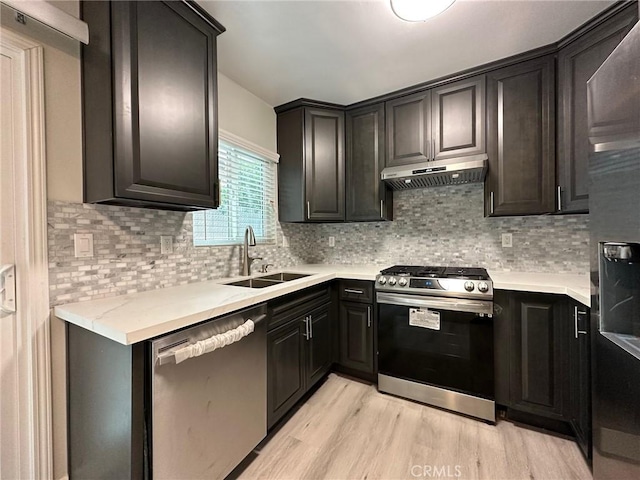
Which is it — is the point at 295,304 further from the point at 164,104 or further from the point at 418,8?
the point at 418,8

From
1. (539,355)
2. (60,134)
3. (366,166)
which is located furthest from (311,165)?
(539,355)

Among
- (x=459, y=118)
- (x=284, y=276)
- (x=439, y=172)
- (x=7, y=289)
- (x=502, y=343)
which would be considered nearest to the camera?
(x=7, y=289)

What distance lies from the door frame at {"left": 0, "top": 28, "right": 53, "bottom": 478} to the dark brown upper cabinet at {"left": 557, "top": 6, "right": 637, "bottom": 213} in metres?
2.74

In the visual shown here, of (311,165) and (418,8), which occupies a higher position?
(418,8)

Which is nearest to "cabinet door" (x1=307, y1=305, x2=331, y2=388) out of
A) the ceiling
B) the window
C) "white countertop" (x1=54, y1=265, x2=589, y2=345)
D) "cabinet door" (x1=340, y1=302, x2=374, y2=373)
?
"cabinet door" (x1=340, y1=302, x2=374, y2=373)

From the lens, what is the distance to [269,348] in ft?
5.18

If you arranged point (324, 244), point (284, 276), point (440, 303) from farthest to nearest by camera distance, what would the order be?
point (324, 244) < point (284, 276) < point (440, 303)

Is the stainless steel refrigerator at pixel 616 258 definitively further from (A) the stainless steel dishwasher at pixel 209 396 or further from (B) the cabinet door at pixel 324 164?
(B) the cabinet door at pixel 324 164

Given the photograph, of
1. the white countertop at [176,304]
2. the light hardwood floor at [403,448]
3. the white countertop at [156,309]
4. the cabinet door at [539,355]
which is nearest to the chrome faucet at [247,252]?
the white countertop at [176,304]

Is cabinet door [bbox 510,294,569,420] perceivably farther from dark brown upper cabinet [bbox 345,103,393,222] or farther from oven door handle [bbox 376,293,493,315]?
dark brown upper cabinet [bbox 345,103,393,222]

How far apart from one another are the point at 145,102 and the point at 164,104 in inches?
3.7

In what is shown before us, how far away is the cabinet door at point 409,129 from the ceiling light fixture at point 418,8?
0.93 metres

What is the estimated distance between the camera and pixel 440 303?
188 cm

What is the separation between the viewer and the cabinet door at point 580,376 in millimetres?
1406
